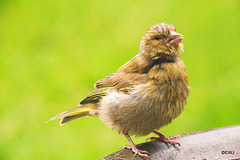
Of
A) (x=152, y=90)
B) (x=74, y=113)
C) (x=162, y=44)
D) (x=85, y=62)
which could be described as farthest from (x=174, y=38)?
(x=85, y=62)

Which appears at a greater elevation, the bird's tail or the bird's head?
the bird's head

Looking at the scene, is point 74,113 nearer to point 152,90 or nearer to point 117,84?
point 117,84

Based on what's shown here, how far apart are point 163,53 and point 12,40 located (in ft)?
13.8

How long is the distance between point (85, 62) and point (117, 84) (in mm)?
2916

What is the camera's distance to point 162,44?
3.21 meters

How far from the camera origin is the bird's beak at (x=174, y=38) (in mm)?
3168

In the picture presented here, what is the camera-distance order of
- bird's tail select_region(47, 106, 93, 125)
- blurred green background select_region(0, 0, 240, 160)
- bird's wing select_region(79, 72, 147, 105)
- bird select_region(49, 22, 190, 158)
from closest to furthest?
1. bird select_region(49, 22, 190, 158)
2. bird's wing select_region(79, 72, 147, 105)
3. bird's tail select_region(47, 106, 93, 125)
4. blurred green background select_region(0, 0, 240, 160)

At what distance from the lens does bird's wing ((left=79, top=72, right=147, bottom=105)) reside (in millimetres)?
3311

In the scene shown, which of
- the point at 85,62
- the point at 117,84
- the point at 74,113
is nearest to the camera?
the point at 117,84

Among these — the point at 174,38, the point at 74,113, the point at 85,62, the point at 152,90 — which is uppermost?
the point at 85,62

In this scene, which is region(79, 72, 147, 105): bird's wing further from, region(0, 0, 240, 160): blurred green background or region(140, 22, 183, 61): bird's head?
region(0, 0, 240, 160): blurred green background

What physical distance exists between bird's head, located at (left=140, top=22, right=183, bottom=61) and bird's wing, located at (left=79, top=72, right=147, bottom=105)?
0.21 meters

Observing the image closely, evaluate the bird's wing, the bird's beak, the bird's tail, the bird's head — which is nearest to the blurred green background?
the bird's tail

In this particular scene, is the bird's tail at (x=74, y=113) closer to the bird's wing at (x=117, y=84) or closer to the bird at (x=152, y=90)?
the bird's wing at (x=117, y=84)
